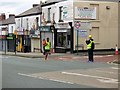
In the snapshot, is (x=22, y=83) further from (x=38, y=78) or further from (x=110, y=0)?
(x=110, y=0)

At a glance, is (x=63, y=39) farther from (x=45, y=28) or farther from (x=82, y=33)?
(x=45, y=28)

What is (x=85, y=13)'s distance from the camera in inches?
→ 1572

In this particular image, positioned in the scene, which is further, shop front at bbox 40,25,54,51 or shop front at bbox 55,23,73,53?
shop front at bbox 40,25,54,51

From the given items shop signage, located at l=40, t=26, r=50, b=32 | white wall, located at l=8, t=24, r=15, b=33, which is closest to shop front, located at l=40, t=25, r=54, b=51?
shop signage, located at l=40, t=26, r=50, b=32

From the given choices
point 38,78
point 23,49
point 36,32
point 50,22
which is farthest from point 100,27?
point 38,78

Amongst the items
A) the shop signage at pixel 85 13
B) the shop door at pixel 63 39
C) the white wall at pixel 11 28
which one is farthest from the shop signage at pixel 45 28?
the white wall at pixel 11 28

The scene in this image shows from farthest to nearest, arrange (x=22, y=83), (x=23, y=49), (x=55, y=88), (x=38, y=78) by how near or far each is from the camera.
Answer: (x=23, y=49)
(x=38, y=78)
(x=22, y=83)
(x=55, y=88)

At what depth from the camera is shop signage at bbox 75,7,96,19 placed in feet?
130

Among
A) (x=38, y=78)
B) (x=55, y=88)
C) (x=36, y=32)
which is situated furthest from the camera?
(x=36, y=32)

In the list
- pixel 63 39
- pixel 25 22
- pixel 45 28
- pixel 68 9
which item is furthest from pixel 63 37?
pixel 25 22

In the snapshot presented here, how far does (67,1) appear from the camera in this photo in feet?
134

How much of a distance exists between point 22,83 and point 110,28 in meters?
28.9

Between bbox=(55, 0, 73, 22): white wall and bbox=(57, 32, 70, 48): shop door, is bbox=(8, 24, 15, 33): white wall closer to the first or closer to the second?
bbox=(57, 32, 70, 48): shop door

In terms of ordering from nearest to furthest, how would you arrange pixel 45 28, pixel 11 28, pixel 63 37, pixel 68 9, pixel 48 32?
pixel 68 9
pixel 63 37
pixel 48 32
pixel 45 28
pixel 11 28
